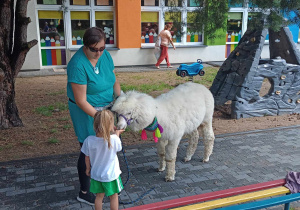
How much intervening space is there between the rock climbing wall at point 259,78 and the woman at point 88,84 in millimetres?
4035

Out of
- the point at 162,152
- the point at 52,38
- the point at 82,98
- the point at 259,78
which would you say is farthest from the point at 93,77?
the point at 52,38

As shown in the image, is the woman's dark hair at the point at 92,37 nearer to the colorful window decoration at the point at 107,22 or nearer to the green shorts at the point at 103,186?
the green shorts at the point at 103,186

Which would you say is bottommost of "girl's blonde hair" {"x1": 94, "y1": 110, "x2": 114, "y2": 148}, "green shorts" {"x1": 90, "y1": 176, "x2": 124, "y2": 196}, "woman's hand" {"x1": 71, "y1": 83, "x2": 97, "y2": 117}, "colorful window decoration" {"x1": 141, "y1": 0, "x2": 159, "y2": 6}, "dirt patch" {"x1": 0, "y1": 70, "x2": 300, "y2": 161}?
"dirt patch" {"x1": 0, "y1": 70, "x2": 300, "y2": 161}

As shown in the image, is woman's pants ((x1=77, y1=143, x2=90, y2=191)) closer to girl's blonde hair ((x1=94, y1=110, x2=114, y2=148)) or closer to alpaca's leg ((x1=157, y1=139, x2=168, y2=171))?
girl's blonde hair ((x1=94, y1=110, x2=114, y2=148))

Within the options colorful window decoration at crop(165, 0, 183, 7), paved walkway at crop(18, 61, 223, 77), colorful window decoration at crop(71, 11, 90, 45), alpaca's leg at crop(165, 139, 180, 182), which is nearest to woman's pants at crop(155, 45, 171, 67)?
paved walkway at crop(18, 61, 223, 77)

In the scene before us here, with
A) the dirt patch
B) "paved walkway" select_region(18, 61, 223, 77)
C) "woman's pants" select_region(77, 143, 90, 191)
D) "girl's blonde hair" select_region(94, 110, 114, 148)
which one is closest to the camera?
"girl's blonde hair" select_region(94, 110, 114, 148)

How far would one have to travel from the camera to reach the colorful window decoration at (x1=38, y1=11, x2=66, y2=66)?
39.5ft

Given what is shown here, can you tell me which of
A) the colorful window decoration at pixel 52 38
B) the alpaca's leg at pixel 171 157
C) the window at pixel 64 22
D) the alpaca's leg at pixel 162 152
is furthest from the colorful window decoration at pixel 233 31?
the alpaca's leg at pixel 171 157

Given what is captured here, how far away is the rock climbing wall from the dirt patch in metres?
0.27

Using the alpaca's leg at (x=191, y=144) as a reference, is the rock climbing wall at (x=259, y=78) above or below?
above

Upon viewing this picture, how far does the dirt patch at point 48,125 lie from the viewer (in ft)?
16.7

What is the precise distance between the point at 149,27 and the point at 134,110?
1087cm

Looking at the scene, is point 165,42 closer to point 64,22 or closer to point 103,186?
point 64,22

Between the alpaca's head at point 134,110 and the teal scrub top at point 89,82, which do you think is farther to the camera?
the alpaca's head at point 134,110
